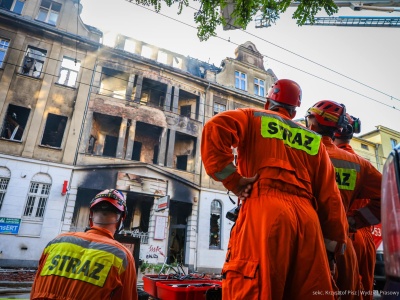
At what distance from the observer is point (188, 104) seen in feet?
66.9

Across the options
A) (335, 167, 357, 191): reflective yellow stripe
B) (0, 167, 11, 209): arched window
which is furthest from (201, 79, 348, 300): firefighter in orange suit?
(0, 167, 11, 209): arched window

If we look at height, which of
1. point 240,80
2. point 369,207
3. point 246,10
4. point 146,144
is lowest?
point 369,207

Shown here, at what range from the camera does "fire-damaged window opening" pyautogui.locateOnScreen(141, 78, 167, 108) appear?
19031 mm

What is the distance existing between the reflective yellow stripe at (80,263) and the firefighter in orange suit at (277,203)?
3.28 ft

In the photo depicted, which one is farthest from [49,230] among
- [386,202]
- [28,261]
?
[386,202]

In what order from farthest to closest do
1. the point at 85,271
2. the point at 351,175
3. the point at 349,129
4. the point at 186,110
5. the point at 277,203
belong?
the point at 186,110, the point at 349,129, the point at 351,175, the point at 85,271, the point at 277,203

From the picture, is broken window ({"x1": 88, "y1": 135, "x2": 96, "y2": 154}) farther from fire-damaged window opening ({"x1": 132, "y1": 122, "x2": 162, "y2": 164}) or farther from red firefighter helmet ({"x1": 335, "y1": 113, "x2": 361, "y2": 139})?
red firefighter helmet ({"x1": 335, "y1": 113, "x2": 361, "y2": 139})

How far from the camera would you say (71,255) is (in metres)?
2.02

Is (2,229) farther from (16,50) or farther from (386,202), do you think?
(386,202)

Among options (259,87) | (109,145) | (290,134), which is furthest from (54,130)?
(290,134)

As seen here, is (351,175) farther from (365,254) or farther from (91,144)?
Result: (91,144)

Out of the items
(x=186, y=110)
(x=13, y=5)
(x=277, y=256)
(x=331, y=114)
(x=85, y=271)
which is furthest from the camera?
A: (x=186, y=110)

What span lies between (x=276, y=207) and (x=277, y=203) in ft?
0.12

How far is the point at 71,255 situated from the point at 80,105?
1531 centimetres
